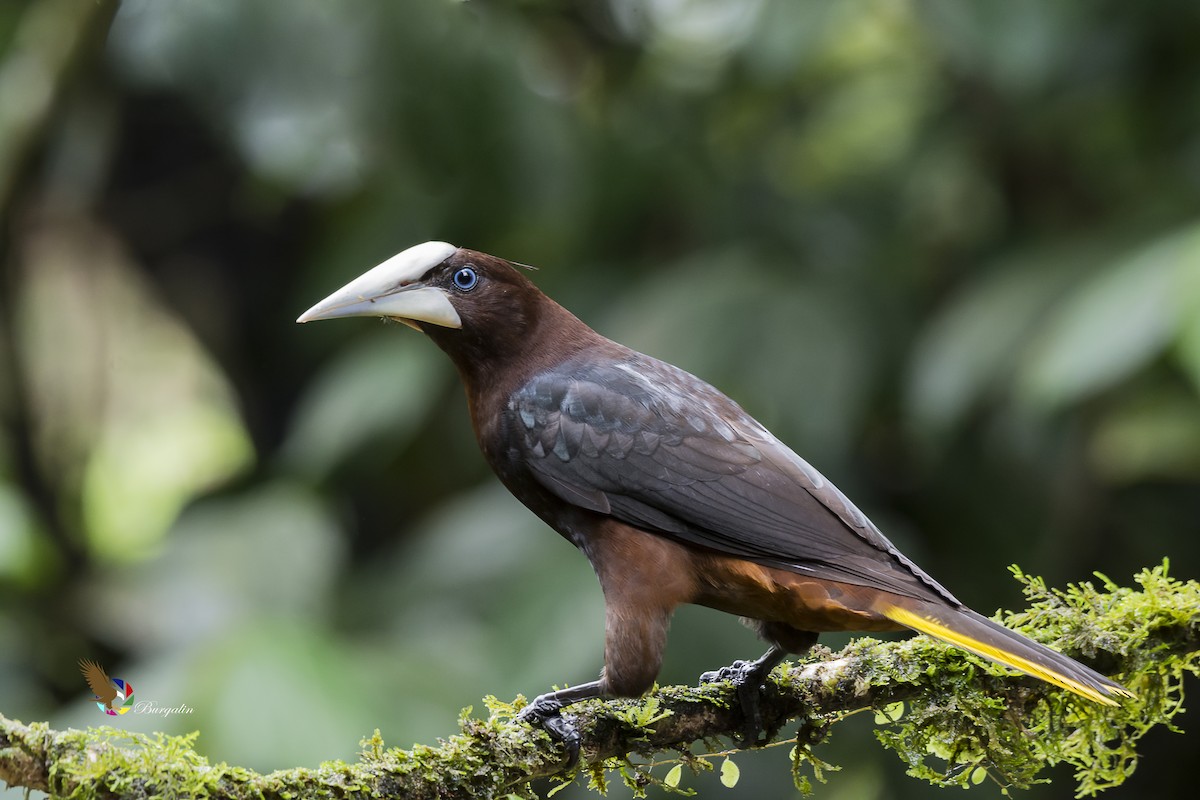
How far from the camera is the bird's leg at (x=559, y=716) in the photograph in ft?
8.84

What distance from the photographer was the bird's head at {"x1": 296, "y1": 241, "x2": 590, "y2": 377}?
9.29 feet

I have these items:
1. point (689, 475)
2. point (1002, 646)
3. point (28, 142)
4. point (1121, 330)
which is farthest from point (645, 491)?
point (28, 142)

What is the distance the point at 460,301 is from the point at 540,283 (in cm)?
255

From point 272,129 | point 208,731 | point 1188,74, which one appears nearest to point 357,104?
point 272,129

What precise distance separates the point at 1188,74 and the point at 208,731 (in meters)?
4.51

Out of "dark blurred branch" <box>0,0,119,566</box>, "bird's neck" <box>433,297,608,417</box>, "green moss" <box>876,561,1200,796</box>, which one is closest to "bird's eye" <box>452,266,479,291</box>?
"bird's neck" <box>433,297,608,417</box>

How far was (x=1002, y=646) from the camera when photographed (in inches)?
97.4

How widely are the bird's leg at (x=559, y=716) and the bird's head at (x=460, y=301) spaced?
2.56 feet

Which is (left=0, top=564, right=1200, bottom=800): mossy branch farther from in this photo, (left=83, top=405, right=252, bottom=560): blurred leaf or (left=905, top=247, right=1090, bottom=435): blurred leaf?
(left=83, top=405, right=252, bottom=560): blurred leaf

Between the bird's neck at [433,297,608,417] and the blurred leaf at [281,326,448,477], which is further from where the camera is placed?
the blurred leaf at [281,326,448,477]

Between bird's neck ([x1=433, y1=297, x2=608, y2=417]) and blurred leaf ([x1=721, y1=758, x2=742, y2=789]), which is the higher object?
bird's neck ([x1=433, y1=297, x2=608, y2=417])

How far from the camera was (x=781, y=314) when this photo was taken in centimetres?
491

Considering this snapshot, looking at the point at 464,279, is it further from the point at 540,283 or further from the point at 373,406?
the point at 540,283
